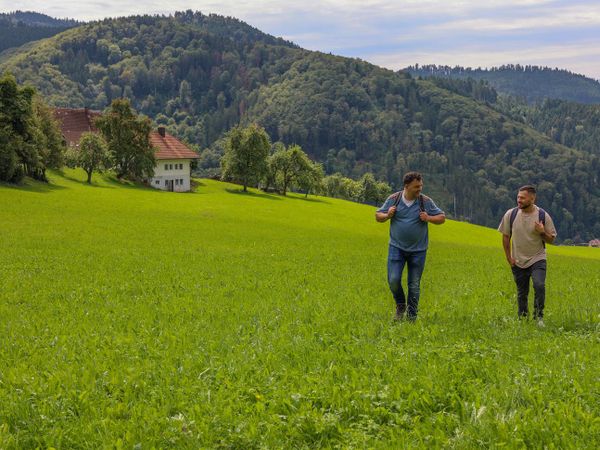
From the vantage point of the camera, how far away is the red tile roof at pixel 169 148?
352 feet

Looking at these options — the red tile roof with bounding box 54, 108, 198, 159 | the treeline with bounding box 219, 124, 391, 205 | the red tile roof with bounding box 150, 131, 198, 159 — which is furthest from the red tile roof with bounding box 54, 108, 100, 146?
the treeline with bounding box 219, 124, 391, 205

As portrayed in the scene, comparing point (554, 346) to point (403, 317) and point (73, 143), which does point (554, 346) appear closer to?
point (403, 317)

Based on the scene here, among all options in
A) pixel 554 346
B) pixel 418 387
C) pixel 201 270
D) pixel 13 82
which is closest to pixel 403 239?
pixel 554 346

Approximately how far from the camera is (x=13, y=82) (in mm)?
63062

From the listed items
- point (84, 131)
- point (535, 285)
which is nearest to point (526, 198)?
point (535, 285)

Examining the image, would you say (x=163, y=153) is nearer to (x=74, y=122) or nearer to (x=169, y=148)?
(x=169, y=148)

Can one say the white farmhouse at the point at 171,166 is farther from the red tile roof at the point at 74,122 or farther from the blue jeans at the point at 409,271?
the blue jeans at the point at 409,271

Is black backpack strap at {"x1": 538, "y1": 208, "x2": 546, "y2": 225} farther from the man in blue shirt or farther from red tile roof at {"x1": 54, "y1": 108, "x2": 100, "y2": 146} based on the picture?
red tile roof at {"x1": 54, "y1": 108, "x2": 100, "y2": 146}

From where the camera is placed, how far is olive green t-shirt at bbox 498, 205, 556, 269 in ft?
38.8

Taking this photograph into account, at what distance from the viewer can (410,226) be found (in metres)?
11.6

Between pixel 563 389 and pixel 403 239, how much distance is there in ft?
16.6

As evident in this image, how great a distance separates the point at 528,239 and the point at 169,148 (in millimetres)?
104468

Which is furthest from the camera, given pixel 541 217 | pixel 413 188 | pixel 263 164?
pixel 263 164

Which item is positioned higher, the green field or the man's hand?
the man's hand
